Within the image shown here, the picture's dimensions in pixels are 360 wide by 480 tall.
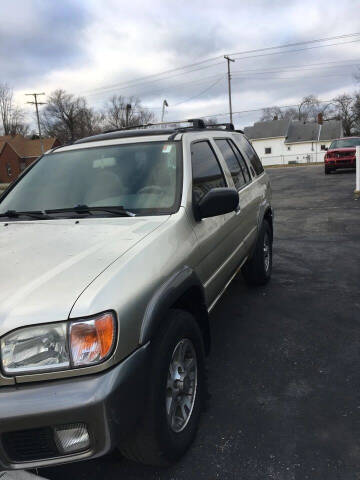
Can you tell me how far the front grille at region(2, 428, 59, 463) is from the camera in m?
1.67

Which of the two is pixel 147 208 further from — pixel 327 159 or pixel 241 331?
pixel 327 159

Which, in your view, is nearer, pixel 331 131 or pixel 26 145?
pixel 331 131

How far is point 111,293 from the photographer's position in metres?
1.81

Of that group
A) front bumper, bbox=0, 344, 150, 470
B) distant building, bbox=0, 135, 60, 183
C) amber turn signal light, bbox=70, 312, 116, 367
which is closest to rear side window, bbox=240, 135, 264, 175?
amber turn signal light, bbox=70, 312, 116, 367

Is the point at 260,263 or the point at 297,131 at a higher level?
the point at 297,131

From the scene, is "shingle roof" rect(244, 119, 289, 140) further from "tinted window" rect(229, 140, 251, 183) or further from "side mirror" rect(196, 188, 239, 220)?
"side mirror" rect(196, 188, 239, 220)

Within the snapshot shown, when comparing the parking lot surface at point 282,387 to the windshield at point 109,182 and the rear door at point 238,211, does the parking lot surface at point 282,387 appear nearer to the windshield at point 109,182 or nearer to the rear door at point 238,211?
the rear door at point 238,211

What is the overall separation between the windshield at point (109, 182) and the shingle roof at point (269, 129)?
61.0 metres

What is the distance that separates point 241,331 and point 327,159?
1840 centimetres

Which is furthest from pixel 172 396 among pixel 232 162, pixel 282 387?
pixel 232 162

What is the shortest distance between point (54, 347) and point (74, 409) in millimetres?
266

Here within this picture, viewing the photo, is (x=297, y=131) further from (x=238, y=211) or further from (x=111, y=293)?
(x=111, y=293)

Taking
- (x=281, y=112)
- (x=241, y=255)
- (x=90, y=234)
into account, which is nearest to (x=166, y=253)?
(x=90, y=234)

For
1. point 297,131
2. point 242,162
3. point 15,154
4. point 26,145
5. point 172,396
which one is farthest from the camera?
point 26,145
